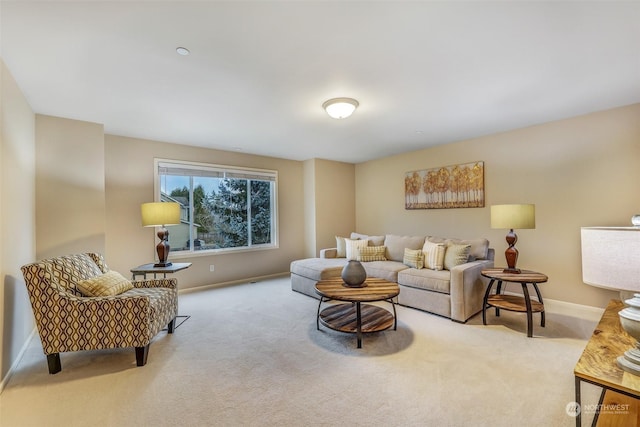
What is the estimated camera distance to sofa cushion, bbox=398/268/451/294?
129 inches

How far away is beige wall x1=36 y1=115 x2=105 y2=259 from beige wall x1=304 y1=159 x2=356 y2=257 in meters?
3.54

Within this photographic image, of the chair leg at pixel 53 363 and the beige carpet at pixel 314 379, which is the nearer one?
the beige carpet at pixel 314 379

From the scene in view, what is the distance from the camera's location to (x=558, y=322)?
3.05m

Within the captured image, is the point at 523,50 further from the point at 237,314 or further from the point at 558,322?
the point at 237,314

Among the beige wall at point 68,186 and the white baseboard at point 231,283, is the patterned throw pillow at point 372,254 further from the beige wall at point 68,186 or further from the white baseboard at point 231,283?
the beige wall at point 68,186

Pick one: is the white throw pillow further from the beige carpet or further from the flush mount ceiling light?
the flush mount ceiling light

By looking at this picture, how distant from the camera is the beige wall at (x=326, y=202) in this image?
586 cm

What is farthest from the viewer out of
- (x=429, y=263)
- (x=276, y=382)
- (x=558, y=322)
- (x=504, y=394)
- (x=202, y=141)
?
(x=202, y=141)

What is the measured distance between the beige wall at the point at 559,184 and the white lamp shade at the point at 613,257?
310cm

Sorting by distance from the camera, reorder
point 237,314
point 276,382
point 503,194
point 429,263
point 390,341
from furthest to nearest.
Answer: point 503,194, point 429,263, point 237,314, point 390,341, point 276,382

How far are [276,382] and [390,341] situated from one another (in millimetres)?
1190

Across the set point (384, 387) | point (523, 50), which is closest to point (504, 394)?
point (384, 387)

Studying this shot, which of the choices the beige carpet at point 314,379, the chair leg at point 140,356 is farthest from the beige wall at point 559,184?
the chair leg at point 140,356

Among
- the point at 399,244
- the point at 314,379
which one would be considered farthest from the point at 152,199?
the point at 399,244
